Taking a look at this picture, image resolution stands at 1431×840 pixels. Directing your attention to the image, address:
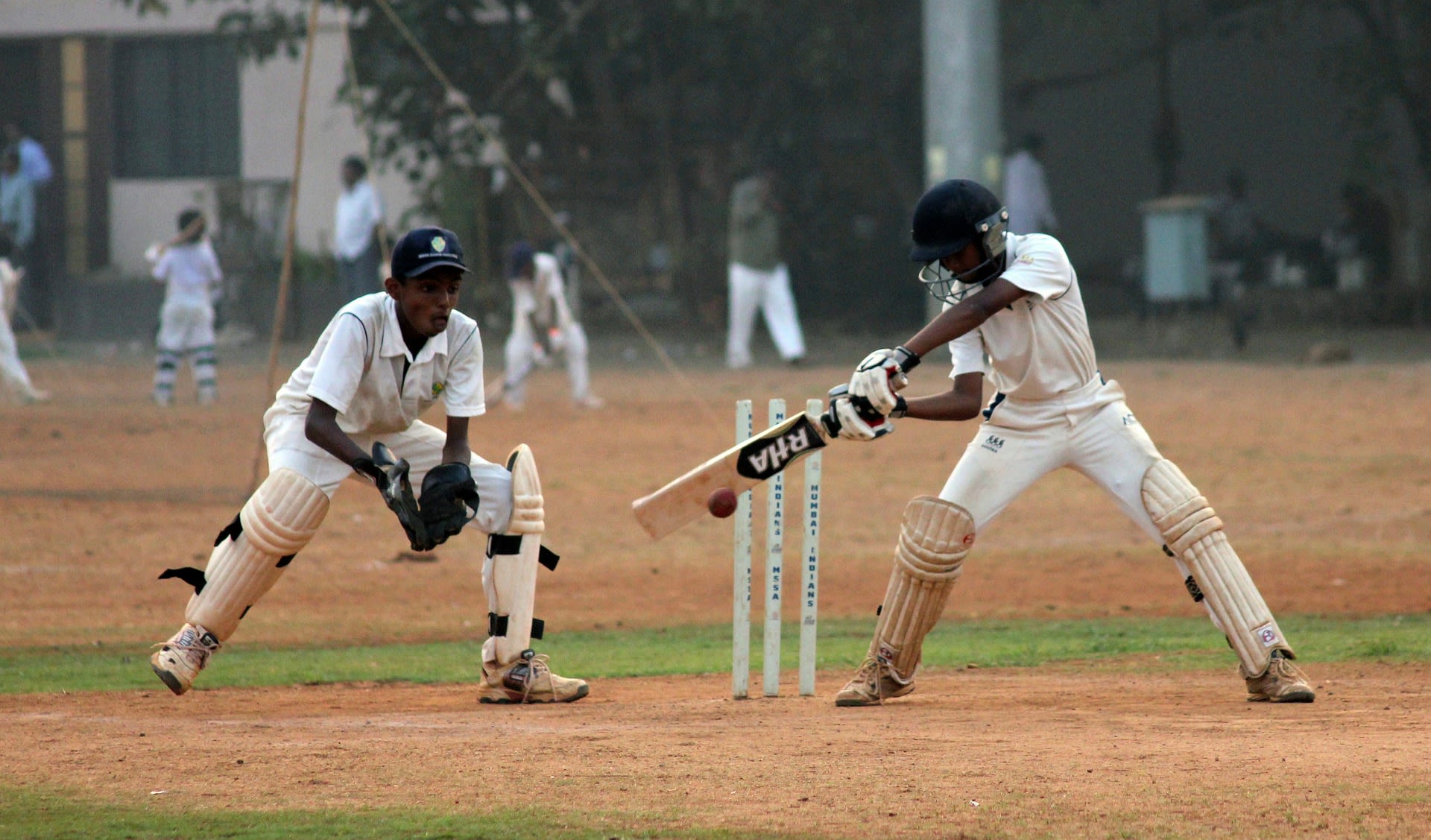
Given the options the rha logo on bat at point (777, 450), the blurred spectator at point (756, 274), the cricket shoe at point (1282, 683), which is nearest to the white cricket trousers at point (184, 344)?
the blurred spectator at point (756, 274)

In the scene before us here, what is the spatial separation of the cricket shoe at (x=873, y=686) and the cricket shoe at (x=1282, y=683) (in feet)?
4.27

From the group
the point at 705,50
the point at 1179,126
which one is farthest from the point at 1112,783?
the point at 1179,126

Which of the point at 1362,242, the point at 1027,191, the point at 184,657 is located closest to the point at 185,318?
the point at 1027,191

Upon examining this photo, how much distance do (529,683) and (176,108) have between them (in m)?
22.5

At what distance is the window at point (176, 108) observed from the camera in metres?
27.0

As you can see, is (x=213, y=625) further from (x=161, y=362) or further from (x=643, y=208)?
(x=643, y=208)

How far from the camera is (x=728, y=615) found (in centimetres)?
995

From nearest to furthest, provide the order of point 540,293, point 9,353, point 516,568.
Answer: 1. point 516,568
2. point 540,293
3. point 9,353

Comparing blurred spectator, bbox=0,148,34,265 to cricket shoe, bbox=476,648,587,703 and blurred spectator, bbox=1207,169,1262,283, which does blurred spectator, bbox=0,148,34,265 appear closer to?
blurred spectator, bbox=1207,169,1262,283

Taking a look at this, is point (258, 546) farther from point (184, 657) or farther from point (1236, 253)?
point (1236, 253)

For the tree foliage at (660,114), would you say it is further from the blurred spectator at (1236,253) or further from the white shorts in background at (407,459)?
the white shorts in background at (407,459)

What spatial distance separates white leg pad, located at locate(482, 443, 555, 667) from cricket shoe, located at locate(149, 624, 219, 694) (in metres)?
1.07

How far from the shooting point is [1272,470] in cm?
1355

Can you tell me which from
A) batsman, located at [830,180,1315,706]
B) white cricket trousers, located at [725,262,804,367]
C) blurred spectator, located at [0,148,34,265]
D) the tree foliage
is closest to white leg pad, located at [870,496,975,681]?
batsman, located at [830,180,1315,706]
